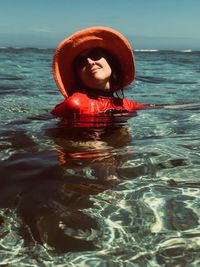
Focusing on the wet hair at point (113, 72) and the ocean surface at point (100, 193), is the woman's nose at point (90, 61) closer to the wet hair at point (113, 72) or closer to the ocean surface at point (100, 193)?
the wet hair at point (113, 72)

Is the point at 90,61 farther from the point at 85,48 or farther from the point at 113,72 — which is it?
the point at 113,72

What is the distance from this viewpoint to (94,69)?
15.8ft

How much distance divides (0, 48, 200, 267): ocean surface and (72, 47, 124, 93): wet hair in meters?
0.47

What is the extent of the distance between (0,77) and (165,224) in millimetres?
9230

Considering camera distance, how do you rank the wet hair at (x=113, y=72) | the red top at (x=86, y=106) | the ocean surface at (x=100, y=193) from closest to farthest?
the ocean surface at (x=100, y=193), the red top at (x=86, y=106), the wet hair at (x=113, y=72)

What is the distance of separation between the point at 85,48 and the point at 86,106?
2.34ft

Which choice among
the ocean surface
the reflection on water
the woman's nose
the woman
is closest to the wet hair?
the woman

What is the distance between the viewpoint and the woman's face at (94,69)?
15.9 feet

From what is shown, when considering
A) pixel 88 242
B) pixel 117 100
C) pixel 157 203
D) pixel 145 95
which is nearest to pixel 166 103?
pixel 145 95

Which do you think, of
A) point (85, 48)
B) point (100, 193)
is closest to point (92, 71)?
point (85, 48)

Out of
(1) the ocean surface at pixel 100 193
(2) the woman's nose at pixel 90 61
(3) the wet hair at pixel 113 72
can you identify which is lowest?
(1) the ocean surface at pixel 100 193

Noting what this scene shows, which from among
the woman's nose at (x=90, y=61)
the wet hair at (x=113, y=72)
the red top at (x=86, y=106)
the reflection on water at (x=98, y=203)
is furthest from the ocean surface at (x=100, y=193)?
the woman's nose at (x=90, y=61)

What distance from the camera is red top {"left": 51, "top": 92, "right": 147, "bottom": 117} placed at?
4762 mm

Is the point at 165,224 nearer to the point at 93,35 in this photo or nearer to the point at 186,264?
the point at 186,264
